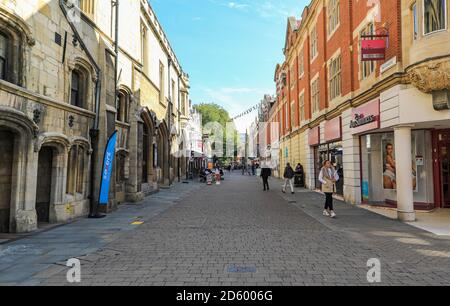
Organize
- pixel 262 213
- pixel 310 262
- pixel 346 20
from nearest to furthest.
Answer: pixel 310 262 < pixel 262 213 < pixel 346 20

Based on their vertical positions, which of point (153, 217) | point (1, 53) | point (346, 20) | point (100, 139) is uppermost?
point (346, 20)

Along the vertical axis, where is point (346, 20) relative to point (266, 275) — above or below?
above

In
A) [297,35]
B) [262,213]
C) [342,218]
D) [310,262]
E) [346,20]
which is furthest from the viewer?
[297,35]

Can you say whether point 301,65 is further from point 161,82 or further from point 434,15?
point 434,15

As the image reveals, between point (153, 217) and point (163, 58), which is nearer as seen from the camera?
point (153, 217)

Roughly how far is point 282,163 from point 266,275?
3011 centimetres

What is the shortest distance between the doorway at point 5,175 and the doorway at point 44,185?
4.47 feet

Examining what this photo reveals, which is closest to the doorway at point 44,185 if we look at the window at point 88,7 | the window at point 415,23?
the window at point 88,7

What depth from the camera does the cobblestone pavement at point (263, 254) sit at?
15.6 feet

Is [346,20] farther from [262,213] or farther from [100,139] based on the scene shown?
[100,139]

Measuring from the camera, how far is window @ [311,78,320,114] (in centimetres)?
1953

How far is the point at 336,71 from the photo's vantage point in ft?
52.9

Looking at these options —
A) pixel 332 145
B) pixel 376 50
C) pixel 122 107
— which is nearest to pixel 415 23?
pixel 376 50

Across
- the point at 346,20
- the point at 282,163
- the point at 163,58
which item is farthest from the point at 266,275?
the point at 282,163
